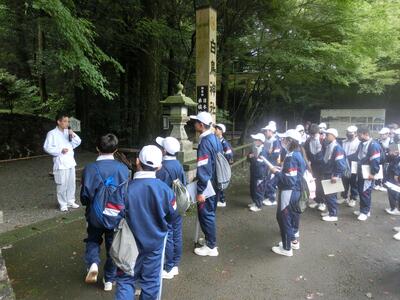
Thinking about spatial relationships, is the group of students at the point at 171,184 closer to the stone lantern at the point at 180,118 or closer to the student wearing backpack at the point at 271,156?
the student wearing backpack at the point at 271,156

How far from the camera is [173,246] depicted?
13.0 feet

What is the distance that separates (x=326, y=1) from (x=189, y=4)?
4.38 meters

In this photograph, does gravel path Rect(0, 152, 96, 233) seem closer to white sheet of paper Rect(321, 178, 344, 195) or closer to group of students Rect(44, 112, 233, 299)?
group of students Rect(44, 112, 233, 299)

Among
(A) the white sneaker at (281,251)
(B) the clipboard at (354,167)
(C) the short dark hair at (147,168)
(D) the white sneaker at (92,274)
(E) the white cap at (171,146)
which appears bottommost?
(A) the white sneaker at (281,251)

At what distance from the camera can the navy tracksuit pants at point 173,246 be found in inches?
152

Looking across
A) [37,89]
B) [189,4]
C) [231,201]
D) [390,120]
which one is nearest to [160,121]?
[189,4]

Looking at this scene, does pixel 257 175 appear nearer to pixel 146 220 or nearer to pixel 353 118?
pixel 146 220

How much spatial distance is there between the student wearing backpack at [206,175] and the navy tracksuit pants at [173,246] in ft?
1.65

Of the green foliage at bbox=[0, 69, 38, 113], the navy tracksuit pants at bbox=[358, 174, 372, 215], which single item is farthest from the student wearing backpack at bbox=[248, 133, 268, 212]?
the green foliage at bbox=[0, 69, 38, 113]

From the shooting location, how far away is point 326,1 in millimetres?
9625

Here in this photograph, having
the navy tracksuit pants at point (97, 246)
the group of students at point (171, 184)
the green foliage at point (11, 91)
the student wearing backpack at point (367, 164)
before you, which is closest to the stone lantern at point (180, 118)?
the group of students at point (171, 184)

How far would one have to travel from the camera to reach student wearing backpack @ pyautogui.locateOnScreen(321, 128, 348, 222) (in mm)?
6250

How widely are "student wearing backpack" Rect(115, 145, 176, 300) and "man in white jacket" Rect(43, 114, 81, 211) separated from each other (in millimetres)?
3654

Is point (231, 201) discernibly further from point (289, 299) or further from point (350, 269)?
point (289, 299)
